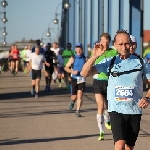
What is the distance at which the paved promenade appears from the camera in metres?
11.5

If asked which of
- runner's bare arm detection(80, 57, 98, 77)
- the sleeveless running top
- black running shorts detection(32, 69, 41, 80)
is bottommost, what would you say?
the sleeveless running top

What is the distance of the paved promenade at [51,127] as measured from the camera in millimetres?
11459

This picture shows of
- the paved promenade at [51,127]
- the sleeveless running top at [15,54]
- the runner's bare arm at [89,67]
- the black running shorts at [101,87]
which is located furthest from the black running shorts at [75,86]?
the sleeveless running top at [15,54]

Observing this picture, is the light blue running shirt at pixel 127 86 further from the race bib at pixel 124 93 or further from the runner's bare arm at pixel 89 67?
the runner's bare arm at pixel 89 67

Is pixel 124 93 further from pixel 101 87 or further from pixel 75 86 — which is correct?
pixel 75 86

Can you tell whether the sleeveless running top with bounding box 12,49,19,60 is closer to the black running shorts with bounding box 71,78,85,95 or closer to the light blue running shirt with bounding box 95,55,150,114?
the black running shorts with bounding box 71,78,85,95

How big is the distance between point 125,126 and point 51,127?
643cm

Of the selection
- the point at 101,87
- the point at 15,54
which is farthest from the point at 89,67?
the point at 15,54

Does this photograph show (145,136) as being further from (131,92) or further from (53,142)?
(131,92)

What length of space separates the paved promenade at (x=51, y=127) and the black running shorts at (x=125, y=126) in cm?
322

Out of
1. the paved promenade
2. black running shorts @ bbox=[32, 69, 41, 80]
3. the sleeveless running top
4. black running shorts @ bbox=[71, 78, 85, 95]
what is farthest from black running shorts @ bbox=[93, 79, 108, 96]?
the sleeveless running top

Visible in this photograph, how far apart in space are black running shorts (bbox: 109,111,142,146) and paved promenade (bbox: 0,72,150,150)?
Answer: 3219 millimetres

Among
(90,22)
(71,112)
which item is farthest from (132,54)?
(90,22)

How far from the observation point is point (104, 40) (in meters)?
11.0
